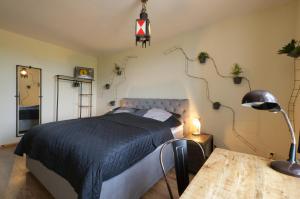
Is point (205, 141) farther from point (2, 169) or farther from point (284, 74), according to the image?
point (2, 169)

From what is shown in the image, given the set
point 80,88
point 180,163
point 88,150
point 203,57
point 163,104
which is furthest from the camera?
point 80,88

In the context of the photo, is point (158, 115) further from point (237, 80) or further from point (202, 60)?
point (237, 80)

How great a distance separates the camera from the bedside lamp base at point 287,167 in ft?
3.11

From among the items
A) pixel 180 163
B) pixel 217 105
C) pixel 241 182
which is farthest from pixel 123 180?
pixel 217 105

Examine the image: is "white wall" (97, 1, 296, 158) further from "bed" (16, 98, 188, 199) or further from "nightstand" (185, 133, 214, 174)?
"bed" (16, 98, 188, 199)

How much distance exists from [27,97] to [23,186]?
233 cm

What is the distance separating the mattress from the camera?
1.48m

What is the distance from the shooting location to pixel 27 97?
3.57 metres

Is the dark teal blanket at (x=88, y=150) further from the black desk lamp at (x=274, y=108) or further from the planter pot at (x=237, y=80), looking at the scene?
the planter pot at (x=237, y=80)

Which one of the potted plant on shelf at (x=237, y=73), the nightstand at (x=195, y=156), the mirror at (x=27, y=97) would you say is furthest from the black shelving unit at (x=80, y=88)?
the potted plant on shelf at (x=237, y=73)

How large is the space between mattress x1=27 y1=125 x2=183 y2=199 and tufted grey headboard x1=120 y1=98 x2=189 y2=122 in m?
1.15

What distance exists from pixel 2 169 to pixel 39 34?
8.48ft

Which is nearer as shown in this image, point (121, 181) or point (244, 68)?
point (121, 181)

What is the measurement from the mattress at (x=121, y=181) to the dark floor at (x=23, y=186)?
8cm
